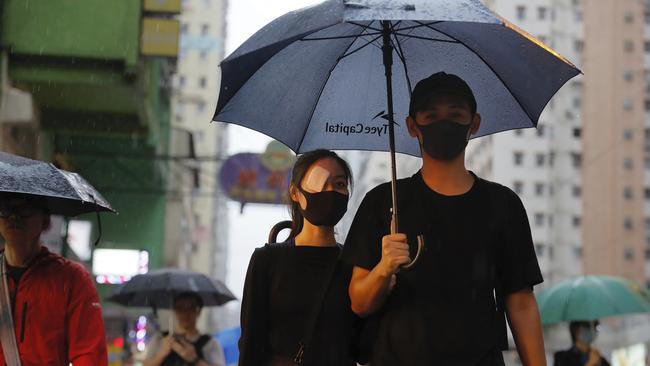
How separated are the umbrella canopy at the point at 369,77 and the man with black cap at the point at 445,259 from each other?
516 millimetres

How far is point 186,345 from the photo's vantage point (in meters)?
8.73

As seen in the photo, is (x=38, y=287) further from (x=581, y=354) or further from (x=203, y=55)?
(x=203, y=55)

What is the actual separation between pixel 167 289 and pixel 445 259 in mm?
6684

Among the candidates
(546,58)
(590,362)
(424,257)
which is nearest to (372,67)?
(546,58)

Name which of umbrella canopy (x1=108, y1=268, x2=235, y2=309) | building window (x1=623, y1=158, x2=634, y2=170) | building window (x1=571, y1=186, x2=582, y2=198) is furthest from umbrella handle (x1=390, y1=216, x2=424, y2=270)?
building window (x1=571, y1=186, x2=582, y2=198)

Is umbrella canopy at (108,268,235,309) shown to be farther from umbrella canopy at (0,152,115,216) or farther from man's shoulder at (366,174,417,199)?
man's shoulder at (366,174,417,199)

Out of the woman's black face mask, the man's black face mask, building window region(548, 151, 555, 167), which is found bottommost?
the woman's black face mask

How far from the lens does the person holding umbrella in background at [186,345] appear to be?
28.5 ft

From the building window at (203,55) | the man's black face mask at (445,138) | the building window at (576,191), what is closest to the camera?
the man's black face mask at (445,138)

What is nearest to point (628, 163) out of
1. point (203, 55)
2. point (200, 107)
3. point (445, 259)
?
point (200, 107)

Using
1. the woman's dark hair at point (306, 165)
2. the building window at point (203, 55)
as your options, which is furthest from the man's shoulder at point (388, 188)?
the building window at point (203, 55)

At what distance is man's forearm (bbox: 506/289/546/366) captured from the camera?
4.11 m

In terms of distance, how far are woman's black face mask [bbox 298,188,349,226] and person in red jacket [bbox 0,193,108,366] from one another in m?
1.14

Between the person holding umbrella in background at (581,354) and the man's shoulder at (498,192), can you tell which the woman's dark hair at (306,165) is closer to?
the man's shoulder at (498,192)
